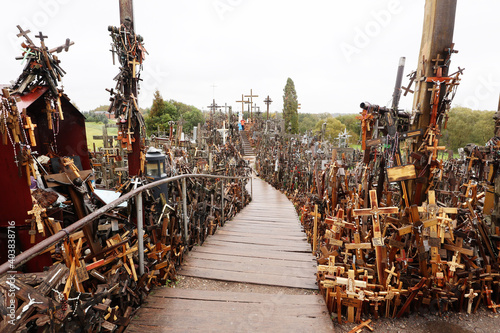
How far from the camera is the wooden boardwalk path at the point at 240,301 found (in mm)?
2252

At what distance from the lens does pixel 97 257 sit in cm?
214

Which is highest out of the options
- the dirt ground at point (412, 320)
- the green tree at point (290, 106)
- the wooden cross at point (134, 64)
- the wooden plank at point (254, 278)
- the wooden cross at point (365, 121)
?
the green tree at point (290, 106)

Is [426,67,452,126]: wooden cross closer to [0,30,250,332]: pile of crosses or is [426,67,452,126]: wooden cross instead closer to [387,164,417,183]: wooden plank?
[387,164,417,183]: wooden plank

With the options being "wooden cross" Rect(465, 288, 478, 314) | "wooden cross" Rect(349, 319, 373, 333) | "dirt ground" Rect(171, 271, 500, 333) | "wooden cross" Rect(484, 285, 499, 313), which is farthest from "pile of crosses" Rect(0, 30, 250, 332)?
"wooden cross" Rect(484, 285, 499, 313)

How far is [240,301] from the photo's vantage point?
8.52ft

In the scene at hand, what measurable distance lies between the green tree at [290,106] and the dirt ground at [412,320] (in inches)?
1126

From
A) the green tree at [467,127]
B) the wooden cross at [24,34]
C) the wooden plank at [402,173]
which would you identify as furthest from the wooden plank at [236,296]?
the green tree at [467,127]

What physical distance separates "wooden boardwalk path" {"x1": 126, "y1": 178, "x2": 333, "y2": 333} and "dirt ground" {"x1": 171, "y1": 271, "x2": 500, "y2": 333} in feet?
0.26

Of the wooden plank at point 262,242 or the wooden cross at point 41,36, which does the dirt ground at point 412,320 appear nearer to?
the wooden plank at point 262,242

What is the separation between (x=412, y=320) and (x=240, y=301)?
72.8 inches

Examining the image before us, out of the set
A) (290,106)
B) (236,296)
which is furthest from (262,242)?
(290,106)

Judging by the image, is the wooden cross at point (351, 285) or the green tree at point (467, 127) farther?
the green tree at point (467, 127)

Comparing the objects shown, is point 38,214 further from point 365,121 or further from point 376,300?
point 365,121

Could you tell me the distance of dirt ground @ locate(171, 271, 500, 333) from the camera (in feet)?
8.77
